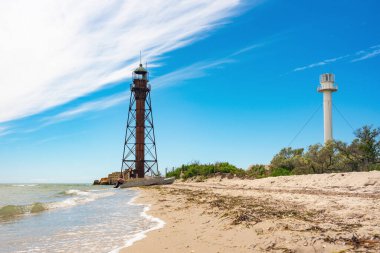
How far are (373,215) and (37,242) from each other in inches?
312

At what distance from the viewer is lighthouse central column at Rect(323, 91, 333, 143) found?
147ft

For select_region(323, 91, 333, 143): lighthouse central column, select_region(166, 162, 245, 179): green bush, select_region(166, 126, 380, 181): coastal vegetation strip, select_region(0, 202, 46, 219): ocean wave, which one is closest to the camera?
select_region(0, 202, 46, 219): ocean wave

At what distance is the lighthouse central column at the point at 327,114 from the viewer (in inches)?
1759

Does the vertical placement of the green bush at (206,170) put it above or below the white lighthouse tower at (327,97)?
below

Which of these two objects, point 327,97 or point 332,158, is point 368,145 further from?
point 327,97

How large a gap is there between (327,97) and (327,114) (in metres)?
2.94

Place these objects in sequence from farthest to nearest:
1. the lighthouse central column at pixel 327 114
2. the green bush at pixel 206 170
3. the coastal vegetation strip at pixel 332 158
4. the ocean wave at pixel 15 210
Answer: the green bush at pixel 206 170 < the lighthouse central column at pixel 327 114 < the coastal vegetation strip at pixel 332 158 < the ocean wave at pixel 15 210

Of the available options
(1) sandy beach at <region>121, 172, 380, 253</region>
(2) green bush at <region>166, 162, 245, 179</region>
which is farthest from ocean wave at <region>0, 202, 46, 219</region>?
(2) green bush at <region>166, 162, 245, 179</region>

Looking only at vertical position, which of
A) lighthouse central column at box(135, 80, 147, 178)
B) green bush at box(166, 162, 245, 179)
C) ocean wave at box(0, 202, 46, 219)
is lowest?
ocean wave at box(0, 202, 46, 219)

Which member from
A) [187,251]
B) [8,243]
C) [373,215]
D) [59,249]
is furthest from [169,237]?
[373,215]

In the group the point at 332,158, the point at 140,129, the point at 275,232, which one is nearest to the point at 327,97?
the point at 332,158

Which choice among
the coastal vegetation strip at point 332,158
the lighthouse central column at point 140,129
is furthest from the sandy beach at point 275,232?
the lighthouse central column at point 140,129

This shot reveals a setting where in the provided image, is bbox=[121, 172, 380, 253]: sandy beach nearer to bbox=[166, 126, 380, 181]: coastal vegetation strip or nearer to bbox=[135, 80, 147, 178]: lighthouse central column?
bbox=[166, 126, 380, 181]: coastal vegetation strip

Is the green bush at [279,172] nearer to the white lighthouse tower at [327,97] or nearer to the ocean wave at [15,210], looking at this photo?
the white lighthouse tower at [327,97]
